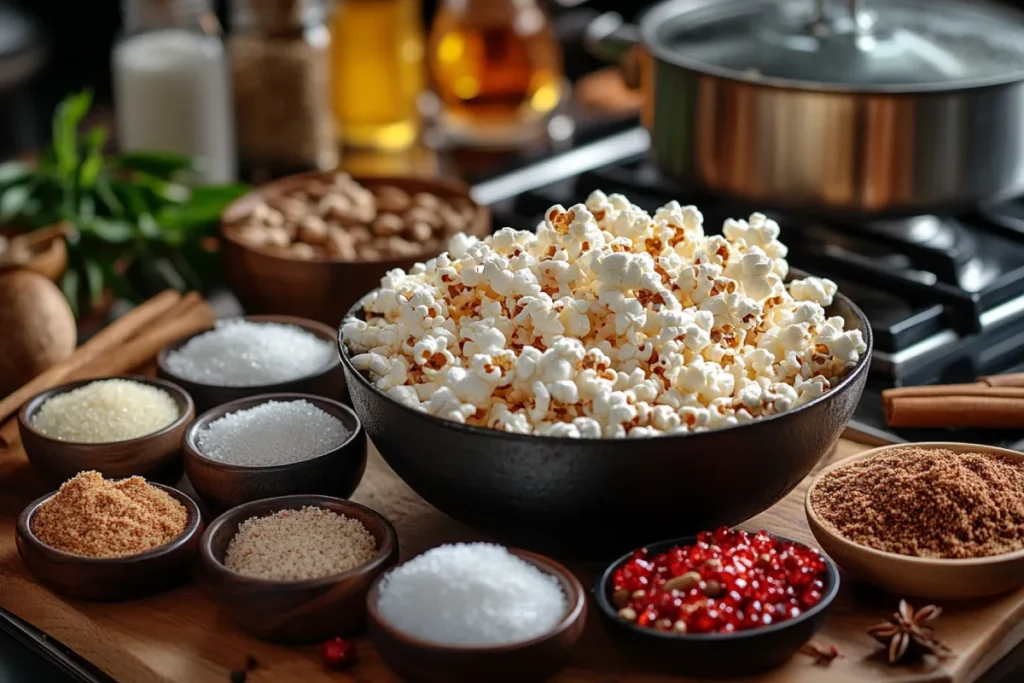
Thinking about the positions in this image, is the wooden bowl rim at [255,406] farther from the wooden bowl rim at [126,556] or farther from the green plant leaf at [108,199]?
the green plant leaf at [108,199]

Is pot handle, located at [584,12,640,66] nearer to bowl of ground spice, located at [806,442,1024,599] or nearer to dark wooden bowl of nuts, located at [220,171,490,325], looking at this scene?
dark wooden bowl of nuts, located at [220,171,490,325]

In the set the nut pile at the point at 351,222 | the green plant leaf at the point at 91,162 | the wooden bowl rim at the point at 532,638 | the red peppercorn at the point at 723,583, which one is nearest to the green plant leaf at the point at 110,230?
the green plant leaf at the point at 91,162

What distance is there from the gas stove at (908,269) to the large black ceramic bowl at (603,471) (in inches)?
12.7

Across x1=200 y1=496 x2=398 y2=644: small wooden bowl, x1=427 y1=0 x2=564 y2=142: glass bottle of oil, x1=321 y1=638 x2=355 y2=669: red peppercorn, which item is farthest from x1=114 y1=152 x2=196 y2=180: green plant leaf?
x1=321 y1=638 x2=355 y2=669: red peppercorn

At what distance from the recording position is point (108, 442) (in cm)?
140

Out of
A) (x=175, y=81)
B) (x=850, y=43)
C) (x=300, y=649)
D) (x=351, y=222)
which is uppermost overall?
(x=850, y=43)

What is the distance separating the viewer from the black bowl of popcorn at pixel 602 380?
1.17m

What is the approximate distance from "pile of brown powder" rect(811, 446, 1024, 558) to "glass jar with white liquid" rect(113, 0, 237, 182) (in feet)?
4.27

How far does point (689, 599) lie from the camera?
3.67 ft

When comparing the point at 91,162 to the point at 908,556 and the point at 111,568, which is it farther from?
the point at 908,556

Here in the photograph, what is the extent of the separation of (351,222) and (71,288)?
0.40 meters

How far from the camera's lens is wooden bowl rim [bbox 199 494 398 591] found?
115 centimetres

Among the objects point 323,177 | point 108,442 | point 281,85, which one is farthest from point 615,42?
point 108,442

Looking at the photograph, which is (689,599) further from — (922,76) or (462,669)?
(922,76)
